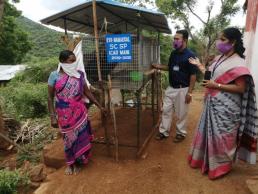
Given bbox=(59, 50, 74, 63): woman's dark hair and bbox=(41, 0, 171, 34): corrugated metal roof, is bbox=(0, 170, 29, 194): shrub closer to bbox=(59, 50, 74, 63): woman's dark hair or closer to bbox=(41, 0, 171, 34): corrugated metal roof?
bbox=(59, 50, 74, 63): woman's dark hair

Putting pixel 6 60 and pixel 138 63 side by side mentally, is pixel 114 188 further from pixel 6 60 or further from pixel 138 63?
pixel 6 60

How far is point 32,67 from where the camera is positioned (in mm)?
15844

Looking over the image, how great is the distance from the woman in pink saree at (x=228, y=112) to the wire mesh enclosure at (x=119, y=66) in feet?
3.62

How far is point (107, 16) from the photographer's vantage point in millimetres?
5008

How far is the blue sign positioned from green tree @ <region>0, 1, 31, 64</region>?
76.3 ft

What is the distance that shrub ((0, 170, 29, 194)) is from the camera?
352 cm

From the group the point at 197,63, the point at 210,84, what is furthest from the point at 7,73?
the point at 210,84

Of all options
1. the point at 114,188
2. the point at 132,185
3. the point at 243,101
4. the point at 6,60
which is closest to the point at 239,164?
the point at 243,101

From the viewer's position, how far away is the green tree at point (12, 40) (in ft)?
83.4

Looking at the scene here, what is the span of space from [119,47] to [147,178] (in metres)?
1.85

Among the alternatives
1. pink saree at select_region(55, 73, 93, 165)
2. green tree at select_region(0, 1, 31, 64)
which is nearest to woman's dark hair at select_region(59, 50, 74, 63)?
pink saree at select_region(55, 73, 93, 165)

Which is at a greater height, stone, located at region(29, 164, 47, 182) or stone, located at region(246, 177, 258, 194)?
stone, located at region(246, 177, 258, 194)

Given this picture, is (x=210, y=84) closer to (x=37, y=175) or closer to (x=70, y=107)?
(x=70, y=107)

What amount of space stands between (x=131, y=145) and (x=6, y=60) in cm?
2816
